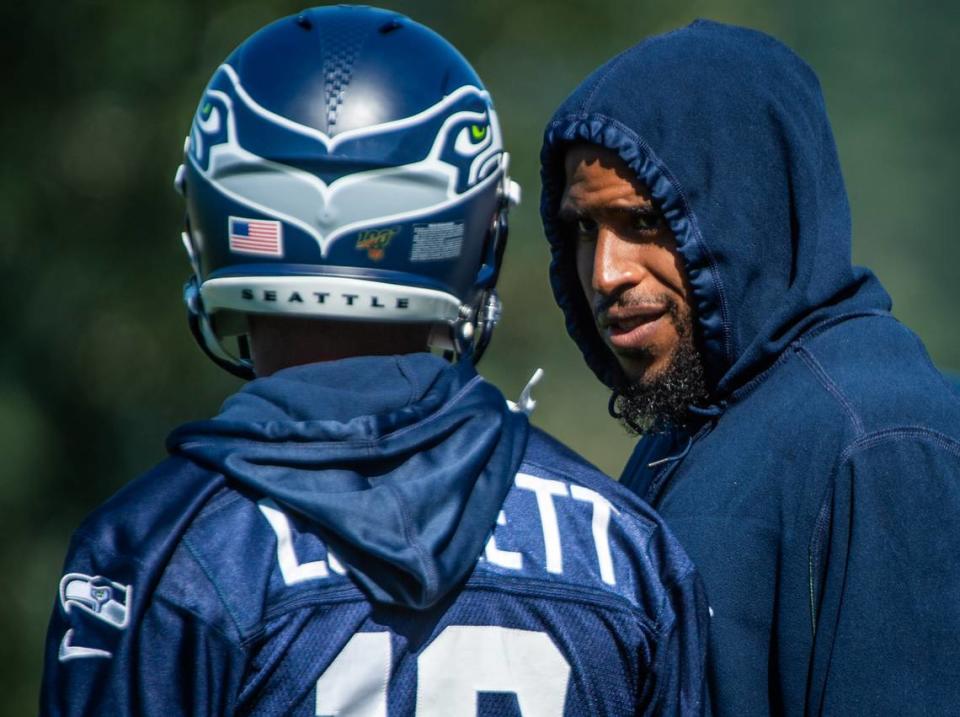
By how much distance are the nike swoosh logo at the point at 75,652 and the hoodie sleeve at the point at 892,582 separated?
1.31 metres

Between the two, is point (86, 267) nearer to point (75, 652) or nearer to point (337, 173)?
point (337, 173)

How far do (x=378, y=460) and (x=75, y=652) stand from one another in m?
0.50

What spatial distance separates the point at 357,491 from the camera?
2002 mm

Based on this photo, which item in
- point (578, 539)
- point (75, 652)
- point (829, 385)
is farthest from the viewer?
point (829, 385)

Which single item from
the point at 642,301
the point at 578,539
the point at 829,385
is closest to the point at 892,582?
the point at 829,385

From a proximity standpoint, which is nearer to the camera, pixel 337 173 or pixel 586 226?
pixel 337 173

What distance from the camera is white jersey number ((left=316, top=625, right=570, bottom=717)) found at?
1975 millimetres

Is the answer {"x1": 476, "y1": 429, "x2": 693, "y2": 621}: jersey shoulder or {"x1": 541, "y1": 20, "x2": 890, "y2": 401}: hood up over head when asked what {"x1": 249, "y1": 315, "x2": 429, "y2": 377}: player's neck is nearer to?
{"x1": 476, "y1": 429, "x2": 693, "y2": 621}: jersey shoulder

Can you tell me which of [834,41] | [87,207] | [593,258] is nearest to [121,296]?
[87,207]

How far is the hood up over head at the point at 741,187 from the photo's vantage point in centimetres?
305

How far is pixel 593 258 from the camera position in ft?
11.2

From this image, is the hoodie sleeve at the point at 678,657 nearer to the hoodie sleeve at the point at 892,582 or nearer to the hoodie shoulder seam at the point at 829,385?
the hoodie sleeve at the point at 892,582

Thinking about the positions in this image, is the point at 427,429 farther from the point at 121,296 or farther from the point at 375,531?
the point at 121,296

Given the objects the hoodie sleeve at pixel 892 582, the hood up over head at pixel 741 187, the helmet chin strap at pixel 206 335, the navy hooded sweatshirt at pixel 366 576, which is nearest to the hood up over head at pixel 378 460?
the navy hooded sweatshirt at pixel 366 576
